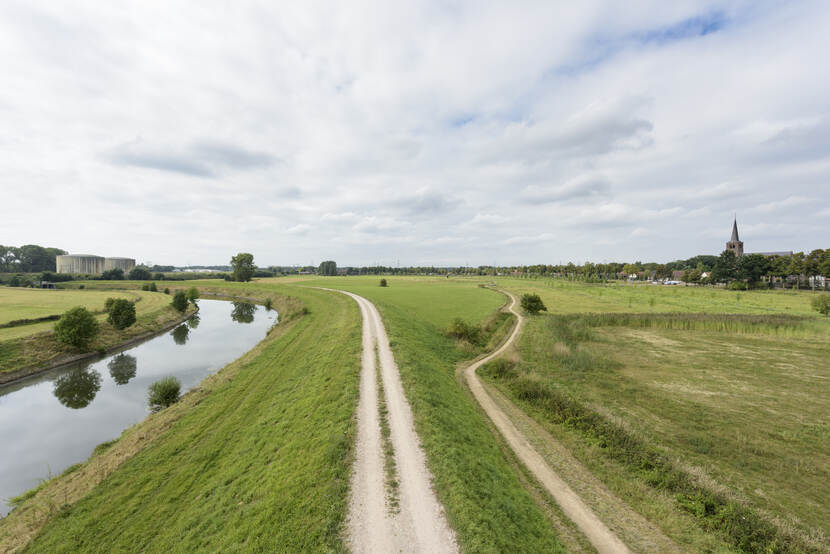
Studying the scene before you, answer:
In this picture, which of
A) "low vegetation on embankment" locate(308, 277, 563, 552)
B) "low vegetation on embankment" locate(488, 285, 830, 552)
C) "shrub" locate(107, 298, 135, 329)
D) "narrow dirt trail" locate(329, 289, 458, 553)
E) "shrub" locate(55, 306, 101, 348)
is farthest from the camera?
"shrub" locate(107, 298, 135, 329)

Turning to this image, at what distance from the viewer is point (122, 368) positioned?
32.0 meters

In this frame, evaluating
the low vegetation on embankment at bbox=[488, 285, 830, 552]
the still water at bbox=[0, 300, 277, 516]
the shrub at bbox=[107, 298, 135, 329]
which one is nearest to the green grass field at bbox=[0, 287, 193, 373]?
the shrub at bbox=[107, 298, 135, 329]

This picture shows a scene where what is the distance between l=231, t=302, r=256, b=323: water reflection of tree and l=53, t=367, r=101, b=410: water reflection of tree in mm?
29320

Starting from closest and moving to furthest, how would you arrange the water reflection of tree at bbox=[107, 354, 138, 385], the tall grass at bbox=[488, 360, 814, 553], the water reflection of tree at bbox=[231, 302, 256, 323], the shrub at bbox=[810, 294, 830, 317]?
the tall grass at bbox=[488, 360, 814, 553], the water reflection of tree at bbox=[107, 354, 138, 385], the shrub at bbox=[810, 294, 830, 317], the water reflection of tree at bbox=[231, 302, 256, 323]

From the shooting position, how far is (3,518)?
1172 centimetres

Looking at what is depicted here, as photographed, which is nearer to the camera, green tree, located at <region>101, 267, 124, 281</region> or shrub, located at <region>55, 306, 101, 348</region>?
shrub, located at <region>55, 306, 101, 348</region>

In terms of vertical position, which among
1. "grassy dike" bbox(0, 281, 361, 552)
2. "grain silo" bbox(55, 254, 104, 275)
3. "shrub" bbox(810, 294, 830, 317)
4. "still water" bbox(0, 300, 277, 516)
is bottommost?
"still water" bbox(0, 300, 277, 516)

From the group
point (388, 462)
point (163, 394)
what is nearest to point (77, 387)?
point (163, 394)

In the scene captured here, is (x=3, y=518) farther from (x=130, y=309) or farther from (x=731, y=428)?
(x=130, y=309)

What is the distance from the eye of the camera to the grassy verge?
11.1 metres

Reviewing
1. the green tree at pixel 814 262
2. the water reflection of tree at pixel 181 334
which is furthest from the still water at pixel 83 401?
the green tree at pixel 814 262

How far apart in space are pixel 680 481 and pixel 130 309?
200 feet

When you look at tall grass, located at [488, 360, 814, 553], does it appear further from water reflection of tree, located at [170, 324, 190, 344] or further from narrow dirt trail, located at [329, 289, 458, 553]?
Answer: water reflection of tree, located at [170, 324, 190, 344]

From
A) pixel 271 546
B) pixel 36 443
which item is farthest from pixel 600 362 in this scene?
pixel 36 443
